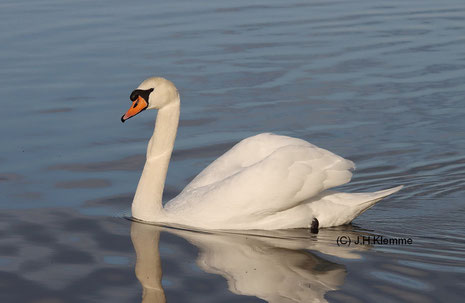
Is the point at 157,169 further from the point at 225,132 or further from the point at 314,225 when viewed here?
the point at 225,132

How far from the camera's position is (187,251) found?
7.49 meters

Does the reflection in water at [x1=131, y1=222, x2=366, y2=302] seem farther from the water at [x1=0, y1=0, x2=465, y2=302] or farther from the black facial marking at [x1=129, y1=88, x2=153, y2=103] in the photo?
the black facial marking at [x1=129, y1=88, x2=153, y2=103]

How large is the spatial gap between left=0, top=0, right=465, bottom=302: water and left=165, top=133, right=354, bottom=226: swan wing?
249 millimetres

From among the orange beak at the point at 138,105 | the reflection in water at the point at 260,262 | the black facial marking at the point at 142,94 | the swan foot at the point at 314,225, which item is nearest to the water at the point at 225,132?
the reflection in water at the point at 260,262

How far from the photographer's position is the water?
6.87 m

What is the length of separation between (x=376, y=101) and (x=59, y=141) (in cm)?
421

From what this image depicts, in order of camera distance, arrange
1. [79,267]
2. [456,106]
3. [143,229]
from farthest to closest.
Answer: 1. [456,106]
2. [143,229]
3. [79,267]

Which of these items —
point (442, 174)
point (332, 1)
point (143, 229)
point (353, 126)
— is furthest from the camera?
point (332, 1)

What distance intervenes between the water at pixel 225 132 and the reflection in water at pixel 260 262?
0.07ft

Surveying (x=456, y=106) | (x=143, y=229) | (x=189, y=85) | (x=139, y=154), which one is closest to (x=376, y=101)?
(x=456, y=106)

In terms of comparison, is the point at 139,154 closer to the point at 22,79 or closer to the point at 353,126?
the point at 353,126

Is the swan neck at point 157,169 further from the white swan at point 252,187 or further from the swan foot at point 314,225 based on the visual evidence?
the swan foot at point 314,225

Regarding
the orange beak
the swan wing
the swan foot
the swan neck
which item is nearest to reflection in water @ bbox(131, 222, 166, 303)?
the swan neck

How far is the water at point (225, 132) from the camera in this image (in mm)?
6867
